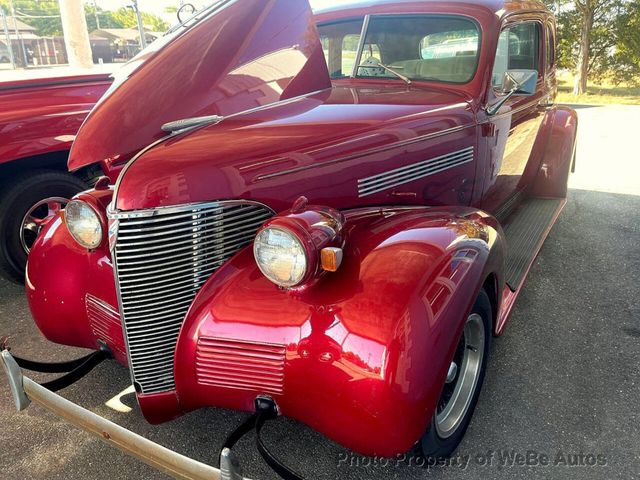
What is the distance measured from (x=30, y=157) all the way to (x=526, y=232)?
3.76 m

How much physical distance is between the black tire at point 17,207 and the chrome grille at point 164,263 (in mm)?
2452

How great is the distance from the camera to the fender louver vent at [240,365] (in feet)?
5.32

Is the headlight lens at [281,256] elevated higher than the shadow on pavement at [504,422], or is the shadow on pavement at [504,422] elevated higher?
the headlight lens at [281,256]

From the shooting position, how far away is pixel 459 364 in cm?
212

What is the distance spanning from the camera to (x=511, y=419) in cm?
227

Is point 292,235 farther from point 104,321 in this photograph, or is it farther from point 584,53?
point 584,53

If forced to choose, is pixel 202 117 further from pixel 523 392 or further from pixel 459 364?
pixel 523 392

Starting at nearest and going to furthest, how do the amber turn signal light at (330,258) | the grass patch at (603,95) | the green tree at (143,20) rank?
1. the amber turn signal light at (330,258)
2. the grass patch at (603,95)
3. the green tree at (143,20)

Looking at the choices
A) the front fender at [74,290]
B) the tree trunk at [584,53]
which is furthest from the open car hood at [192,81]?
the tree trunk at [584,53]

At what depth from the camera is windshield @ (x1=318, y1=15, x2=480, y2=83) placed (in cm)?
302

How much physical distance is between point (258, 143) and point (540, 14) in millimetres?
3248

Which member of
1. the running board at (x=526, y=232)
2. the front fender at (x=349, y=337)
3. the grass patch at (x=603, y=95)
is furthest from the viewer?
the grass patch at (x=603, y=95)

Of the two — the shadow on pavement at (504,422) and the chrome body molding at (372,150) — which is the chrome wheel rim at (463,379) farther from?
the chrome body molding at (372,150)

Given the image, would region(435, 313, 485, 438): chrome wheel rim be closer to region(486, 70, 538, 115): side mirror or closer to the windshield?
region(486, 70, 538, 115): side mirror
